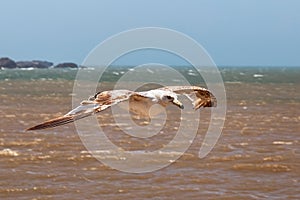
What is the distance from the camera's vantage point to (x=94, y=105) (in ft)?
15.4

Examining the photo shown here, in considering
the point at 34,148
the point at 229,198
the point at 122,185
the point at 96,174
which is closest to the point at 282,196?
the point at 229,198

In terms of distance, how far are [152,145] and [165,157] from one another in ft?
6.06

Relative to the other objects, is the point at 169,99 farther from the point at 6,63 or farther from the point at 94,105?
the point at 6,63

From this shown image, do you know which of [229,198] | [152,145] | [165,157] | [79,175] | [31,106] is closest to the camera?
[229,198]

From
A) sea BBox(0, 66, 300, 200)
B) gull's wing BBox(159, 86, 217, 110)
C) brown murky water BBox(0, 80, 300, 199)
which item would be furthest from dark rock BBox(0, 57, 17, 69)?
gull's wing BBox(159, 86, 217, 110)

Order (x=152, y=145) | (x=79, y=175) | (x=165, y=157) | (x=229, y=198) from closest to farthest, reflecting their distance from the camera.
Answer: (x=229, y=198) < (x=79, y=175) < (x=165, y=157) < (x=152, y=145)

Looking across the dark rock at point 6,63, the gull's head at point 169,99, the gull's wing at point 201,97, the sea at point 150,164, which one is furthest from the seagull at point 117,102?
the dark rock at point 6,63

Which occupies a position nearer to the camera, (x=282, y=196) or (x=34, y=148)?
(x=282, y=196)

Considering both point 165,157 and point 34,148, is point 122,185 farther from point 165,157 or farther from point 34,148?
point 34,148

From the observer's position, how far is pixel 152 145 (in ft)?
58.2

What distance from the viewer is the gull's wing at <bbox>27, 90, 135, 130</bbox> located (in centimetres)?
422

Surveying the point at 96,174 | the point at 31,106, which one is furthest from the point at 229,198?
the point at 31,106

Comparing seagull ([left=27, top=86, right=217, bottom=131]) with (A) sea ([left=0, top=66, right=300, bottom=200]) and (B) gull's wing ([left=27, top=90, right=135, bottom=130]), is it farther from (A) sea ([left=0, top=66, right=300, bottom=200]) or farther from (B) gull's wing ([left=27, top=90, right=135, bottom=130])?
(A) sea ([left=0, top=66, right=300, bottom=200])

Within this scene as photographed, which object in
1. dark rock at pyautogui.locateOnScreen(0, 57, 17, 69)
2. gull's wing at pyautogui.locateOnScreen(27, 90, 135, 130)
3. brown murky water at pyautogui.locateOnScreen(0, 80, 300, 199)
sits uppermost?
dark rock at pyautogui.locateOnScreen(0, 57, 17, 69)
